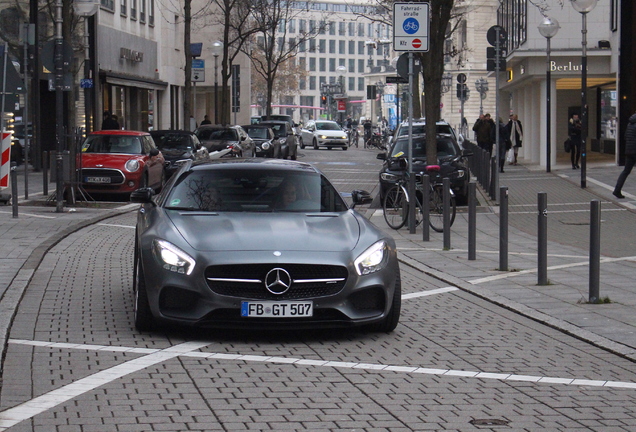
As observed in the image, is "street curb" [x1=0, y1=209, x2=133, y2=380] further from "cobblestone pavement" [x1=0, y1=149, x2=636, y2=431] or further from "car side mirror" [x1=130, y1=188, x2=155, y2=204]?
"car side mirror" [x1=130, y1=188, x2=155, y2=204]

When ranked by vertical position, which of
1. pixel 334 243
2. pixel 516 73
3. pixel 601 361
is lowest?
pixel 601 361

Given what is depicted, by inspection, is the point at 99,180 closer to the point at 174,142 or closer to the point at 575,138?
the point at 174,142

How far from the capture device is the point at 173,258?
25.4 feet

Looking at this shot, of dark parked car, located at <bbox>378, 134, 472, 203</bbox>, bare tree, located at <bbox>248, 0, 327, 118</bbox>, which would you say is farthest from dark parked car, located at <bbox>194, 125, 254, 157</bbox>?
bare tree, located at <bbox>248, 0, 327, 118</bbox>

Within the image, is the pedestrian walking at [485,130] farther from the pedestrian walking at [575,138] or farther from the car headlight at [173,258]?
the car headlight at [173,258]

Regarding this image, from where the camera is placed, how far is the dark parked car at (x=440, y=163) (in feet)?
68.4

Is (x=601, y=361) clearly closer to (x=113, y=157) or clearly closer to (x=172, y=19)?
(x=113, y=157)

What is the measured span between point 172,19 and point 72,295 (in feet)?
159

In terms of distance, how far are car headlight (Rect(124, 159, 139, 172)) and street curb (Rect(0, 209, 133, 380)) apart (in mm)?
5719

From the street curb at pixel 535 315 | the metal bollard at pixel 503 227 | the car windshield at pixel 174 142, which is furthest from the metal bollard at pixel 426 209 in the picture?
the car windshield at pixel 174 142

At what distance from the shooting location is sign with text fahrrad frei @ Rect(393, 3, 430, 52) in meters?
18.0

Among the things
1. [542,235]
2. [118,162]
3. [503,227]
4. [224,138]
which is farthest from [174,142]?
[542,235]

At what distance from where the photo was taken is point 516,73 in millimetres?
41438

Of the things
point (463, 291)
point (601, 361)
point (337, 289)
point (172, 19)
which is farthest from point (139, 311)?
point (172, 19)
